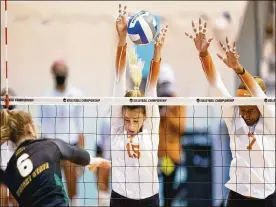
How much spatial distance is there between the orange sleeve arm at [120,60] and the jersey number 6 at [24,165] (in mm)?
1739

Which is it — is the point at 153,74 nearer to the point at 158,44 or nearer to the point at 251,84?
the point at 158,44

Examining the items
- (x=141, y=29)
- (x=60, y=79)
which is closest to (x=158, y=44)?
(x=141, y=29)

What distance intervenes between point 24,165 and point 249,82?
2087mm

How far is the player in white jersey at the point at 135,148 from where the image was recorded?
244 inches

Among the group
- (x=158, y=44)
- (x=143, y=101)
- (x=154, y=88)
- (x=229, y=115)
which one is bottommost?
(x=229, y=115)

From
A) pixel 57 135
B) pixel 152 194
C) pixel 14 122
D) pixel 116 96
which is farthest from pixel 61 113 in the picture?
pixel 14 122

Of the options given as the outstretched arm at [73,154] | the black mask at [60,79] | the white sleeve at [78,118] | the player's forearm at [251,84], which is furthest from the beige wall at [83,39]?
the outstretched arm at [73,154]

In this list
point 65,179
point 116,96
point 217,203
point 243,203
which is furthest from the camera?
point 217,203

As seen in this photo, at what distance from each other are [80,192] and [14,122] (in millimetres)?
3561

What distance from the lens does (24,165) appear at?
16.0 ft

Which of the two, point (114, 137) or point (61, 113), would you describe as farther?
point (61, 113)

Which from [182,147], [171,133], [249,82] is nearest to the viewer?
[249,82]

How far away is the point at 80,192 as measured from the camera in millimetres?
8586

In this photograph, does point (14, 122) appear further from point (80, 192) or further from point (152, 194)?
point (80, 192)
